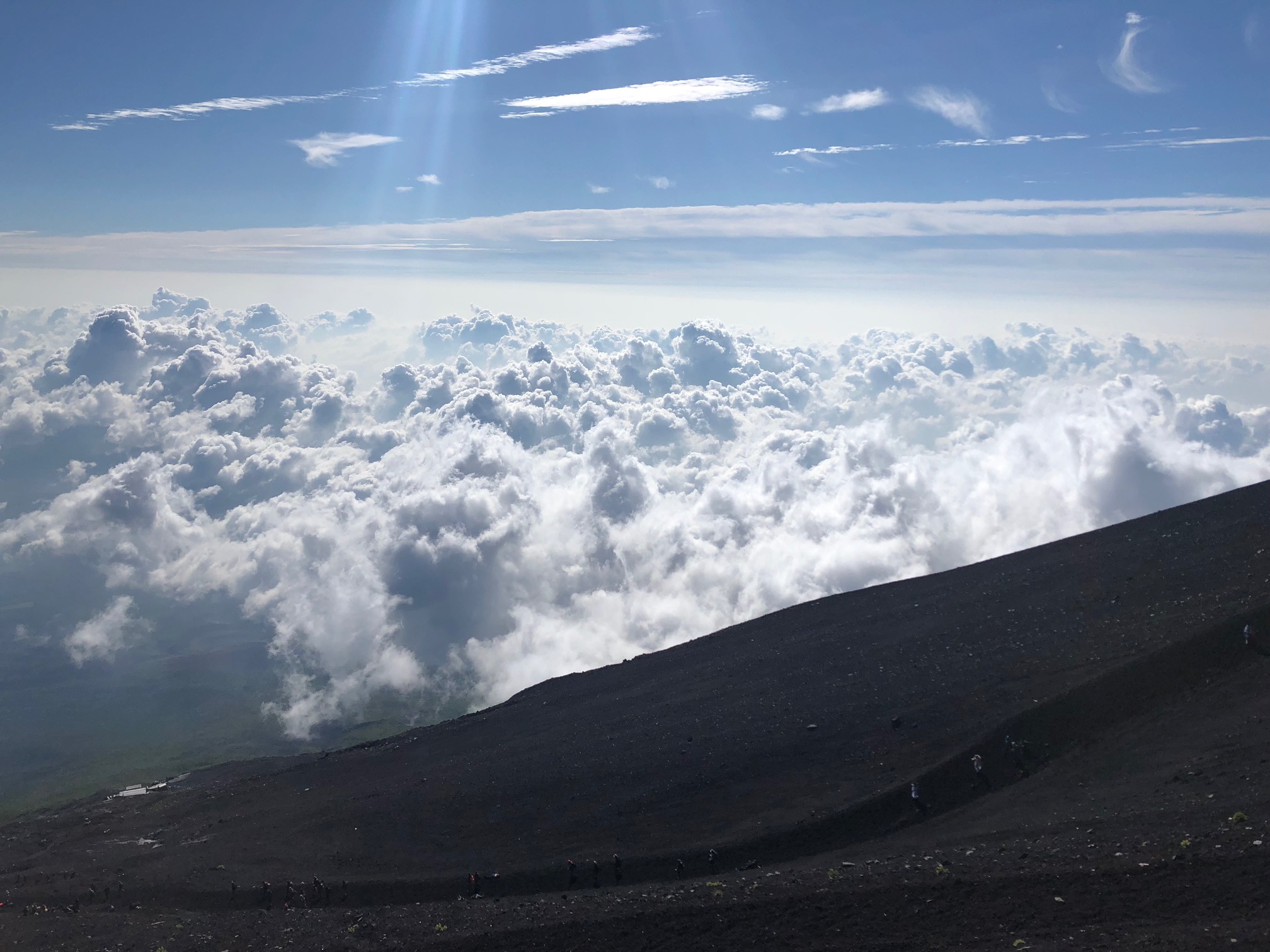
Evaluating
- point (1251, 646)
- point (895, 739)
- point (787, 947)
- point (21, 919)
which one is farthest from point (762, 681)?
point (21, 919)

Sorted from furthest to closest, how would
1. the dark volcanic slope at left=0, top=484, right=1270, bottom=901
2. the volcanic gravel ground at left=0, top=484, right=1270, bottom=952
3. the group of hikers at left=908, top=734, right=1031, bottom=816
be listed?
the dark volcanic slope at left=0, top=484, right=1270, bottom=901, the group of hikers at left=908, top=734, right=1031, bottom=816, the volcanic gravel ground at left=0, top=484, right=1270, bottom=952

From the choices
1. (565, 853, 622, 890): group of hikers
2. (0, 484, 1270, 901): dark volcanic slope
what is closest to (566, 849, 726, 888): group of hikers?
(565, 853, 622, 890): group of hikers

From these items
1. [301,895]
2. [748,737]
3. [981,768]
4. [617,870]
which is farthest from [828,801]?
[301,895]

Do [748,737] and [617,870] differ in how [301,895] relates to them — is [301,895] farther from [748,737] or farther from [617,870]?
[748,737]

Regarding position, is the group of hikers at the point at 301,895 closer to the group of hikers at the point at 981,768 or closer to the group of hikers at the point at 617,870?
the group of hikers at the point at 617,870

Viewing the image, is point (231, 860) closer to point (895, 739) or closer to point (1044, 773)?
point (895, 739)

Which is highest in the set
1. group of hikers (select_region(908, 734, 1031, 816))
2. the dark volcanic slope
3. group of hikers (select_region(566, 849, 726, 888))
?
the dark volcanic slope

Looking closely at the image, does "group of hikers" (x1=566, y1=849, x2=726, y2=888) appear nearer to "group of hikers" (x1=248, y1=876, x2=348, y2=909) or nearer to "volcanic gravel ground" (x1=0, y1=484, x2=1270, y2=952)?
"volcanic gravel ground" (x1=0, y1=484, x2=1270, y2=952)
